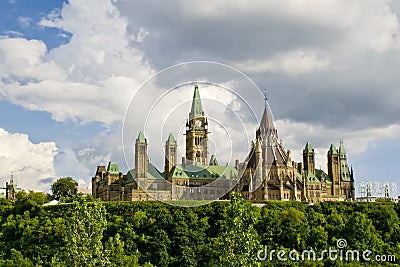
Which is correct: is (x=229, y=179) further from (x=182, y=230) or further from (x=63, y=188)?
(x=63, y=188)

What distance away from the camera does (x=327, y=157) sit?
→ 137 m

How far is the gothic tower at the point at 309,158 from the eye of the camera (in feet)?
425

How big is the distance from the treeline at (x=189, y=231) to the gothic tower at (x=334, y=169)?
44.4m

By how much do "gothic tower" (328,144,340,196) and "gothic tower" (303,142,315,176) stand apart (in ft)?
23.2

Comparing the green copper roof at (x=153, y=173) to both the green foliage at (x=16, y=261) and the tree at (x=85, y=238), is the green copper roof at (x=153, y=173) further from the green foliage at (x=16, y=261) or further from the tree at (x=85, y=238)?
the tree at (x=85, y=238)

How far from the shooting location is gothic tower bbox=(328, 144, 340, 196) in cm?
13419

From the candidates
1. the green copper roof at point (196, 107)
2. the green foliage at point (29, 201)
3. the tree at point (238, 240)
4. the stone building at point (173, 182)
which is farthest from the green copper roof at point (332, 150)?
the tree at point (238, 240)

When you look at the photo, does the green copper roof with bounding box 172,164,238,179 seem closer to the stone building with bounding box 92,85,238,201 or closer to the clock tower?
the stone building with bounding box 92,85,238,201

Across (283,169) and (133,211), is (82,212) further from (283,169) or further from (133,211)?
(283,169)

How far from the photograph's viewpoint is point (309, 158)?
130250 millimetres

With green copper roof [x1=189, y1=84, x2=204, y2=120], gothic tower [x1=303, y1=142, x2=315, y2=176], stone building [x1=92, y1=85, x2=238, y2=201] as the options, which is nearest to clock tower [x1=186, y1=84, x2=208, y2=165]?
green copper roof [x1=189, y1=84, x2=204, y2=120]

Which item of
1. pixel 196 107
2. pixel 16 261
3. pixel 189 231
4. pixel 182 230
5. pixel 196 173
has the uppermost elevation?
pixel 196 107

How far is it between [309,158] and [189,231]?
59.0 meters

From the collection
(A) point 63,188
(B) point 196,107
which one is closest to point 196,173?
(A) point 63,188
